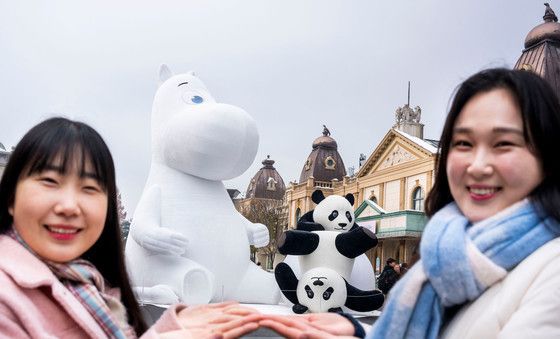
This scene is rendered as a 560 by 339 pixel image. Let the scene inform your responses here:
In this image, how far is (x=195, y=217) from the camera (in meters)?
6.56

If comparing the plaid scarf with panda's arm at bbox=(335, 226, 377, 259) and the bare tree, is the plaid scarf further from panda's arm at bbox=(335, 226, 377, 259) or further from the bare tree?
the bare tree

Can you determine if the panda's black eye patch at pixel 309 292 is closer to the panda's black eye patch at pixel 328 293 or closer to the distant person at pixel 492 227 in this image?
the panda's black eye patch at pixel 328 293

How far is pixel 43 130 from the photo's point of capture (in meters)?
1.62

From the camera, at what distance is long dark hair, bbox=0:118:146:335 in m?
1.58

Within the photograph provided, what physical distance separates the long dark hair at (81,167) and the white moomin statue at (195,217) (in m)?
4.42

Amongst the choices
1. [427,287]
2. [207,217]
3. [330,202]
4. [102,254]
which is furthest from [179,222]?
[427,287]

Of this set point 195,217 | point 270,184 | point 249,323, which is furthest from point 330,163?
point 249,323

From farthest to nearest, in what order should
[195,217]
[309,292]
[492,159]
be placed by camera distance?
[309,292]
[195,217]
[492,159]

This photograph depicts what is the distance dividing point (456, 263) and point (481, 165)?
0.28 m

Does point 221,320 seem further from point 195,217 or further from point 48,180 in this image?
point 195,217

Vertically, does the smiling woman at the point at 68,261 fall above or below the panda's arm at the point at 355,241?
above

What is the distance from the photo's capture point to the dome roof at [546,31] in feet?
85.7

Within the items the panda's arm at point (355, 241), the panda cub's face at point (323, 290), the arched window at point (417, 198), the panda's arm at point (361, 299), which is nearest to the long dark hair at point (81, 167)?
the panda cub's face at point (323, 290)

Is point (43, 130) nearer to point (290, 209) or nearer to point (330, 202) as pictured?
point (330, 202)
